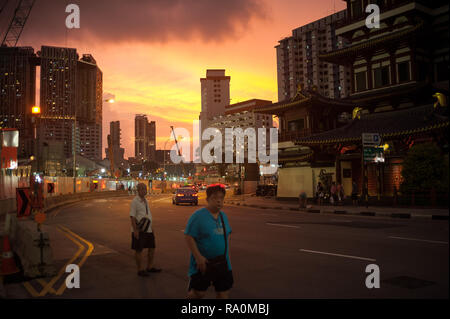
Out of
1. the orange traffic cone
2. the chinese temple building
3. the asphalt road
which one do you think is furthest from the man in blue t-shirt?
the chinese temple building

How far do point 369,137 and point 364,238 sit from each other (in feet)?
43.6

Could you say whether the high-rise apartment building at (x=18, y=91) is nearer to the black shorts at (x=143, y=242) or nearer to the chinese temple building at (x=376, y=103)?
the chinese temple building at (x=376, y=103)

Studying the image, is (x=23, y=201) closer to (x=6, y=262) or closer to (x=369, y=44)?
(x=6, y=262)

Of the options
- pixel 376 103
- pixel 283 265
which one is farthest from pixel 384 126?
pixel 283 265

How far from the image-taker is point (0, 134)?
24.1m

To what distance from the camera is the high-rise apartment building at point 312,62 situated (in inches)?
4936

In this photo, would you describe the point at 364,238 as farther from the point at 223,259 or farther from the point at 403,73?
the point at 403,73

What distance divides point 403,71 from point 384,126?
19.9 feet

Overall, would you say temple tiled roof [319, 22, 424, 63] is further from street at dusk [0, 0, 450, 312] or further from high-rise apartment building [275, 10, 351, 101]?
high-rise apartment building [275, 10, 351, 101]

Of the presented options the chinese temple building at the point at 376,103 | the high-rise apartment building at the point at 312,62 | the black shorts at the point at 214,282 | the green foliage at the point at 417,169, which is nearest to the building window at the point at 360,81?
the chinese temple building at the point at 376,103

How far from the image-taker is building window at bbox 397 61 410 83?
28.8 meters

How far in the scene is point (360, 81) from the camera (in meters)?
32.3

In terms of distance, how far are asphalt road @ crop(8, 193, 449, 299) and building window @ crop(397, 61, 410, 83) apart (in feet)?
65.4

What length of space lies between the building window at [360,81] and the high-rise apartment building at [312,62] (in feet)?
310
